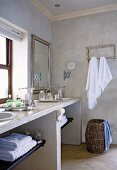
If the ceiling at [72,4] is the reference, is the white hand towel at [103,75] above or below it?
below

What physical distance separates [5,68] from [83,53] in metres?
1.43

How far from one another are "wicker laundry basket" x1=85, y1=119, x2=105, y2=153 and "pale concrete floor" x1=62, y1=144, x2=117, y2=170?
9 cm

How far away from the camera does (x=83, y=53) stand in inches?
132

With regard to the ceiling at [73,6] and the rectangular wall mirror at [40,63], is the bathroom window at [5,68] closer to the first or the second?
the rectangular wall mirror at [40,63]

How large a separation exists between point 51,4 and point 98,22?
877 mm

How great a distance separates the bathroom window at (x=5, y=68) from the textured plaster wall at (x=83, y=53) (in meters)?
1.01

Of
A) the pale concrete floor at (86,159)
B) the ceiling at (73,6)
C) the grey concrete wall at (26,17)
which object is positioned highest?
the ceiling at (73,6)

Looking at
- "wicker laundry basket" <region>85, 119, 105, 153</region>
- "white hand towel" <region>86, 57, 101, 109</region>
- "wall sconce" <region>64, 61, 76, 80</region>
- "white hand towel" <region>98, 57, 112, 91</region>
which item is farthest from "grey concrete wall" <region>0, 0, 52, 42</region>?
"wicker laundry basket" <region>85, 119, 105, 153</region>

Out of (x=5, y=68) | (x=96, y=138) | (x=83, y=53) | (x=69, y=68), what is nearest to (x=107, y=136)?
(x=96, y=138)

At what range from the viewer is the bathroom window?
2.58m

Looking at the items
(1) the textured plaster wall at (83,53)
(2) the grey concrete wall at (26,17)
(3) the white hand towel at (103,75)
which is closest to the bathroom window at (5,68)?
(2) the grey concrete wall at (26,17)

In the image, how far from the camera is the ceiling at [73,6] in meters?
2.92

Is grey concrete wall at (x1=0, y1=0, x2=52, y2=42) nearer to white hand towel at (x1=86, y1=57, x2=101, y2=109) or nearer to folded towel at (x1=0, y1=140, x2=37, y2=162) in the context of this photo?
Result: white hand towel at (x1=86, y1=57, x2=101, y2=109)

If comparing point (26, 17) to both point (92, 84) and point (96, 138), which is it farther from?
point (96, 138)
